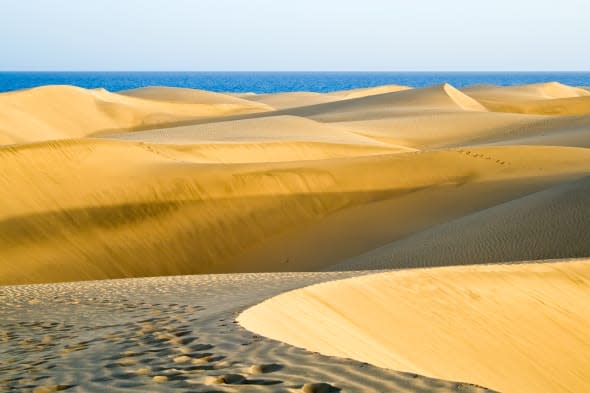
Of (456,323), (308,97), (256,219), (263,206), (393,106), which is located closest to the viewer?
(456,323)

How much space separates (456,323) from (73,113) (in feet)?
116

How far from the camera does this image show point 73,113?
40.9 m

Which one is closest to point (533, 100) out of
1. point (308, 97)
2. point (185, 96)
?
point (308, 97)

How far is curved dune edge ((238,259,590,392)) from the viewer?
6.47m

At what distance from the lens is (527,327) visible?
8320 mm

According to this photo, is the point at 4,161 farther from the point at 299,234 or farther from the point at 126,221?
the point at 299,234

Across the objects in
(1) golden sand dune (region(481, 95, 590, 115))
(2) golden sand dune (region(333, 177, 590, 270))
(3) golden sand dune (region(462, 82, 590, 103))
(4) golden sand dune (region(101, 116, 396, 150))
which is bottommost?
(2) golden sand dune (region(333, 177, 590, 270))

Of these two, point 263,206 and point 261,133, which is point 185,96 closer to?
point 261,133

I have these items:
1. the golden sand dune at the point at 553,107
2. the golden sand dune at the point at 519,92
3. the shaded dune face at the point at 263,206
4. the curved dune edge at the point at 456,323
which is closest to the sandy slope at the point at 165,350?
the curved dune edge at the point at 456,323

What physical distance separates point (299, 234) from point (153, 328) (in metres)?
9.48

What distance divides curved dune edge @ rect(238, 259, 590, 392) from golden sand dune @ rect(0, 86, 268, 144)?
2446 cm

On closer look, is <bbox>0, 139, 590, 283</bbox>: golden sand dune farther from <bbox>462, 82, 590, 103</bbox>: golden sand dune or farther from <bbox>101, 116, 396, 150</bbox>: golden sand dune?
<bbox>462, 82, 590, 103</bbox>: golden sand dune

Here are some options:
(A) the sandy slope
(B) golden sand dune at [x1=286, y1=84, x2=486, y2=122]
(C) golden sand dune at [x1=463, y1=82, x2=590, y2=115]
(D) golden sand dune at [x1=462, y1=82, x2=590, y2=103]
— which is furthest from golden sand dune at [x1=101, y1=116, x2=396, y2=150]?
(D) golden sand dune at [x1=462, y1=82, x2=590, y2=103]

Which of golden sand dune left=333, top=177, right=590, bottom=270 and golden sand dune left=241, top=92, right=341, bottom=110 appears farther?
golden sand dune left=241, top=92, right=341, bottom=110
